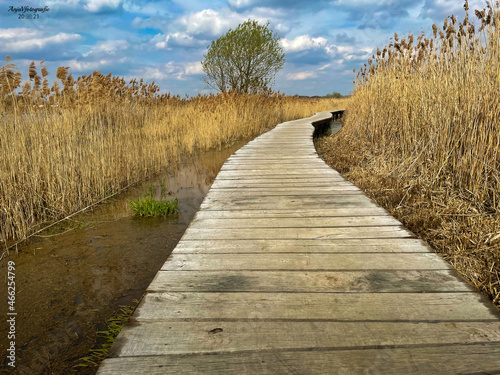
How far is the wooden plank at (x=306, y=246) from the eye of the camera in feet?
6.13

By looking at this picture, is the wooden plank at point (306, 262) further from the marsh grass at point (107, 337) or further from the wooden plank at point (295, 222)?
the wooden plank at point (295, 222)

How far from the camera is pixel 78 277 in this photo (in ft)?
8.07

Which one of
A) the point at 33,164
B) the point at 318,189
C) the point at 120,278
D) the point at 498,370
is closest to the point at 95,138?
the point at 33,164

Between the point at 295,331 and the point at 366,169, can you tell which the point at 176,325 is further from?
the point at 366,169

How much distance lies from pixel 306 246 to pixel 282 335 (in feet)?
2.71

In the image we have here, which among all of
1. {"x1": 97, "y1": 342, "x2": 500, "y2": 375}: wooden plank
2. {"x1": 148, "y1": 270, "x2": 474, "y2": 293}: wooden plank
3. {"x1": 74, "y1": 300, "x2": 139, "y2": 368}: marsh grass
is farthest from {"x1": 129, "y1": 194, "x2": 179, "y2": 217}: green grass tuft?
{"x1": 97, "y1": 342, "x2": 500, "y2": 375}: wooden plank

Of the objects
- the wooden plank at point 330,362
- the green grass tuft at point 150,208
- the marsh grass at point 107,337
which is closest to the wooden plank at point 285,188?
the green grass tuft at point 150,208

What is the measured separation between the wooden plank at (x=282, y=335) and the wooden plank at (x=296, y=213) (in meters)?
1.28

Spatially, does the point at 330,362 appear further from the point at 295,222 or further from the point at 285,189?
the point at 285,189

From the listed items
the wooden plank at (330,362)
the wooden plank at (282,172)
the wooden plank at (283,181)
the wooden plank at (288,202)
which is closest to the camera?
the wooden plank at (330,362)

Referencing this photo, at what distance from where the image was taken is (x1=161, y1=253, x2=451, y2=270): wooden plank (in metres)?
1.66

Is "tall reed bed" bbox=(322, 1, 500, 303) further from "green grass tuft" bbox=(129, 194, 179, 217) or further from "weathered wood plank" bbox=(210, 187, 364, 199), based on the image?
"green grass tuft" bbox=(129, 194, 179, 217)

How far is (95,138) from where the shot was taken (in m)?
4.62

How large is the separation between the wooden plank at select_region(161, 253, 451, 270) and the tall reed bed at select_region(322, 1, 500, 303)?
44cm
